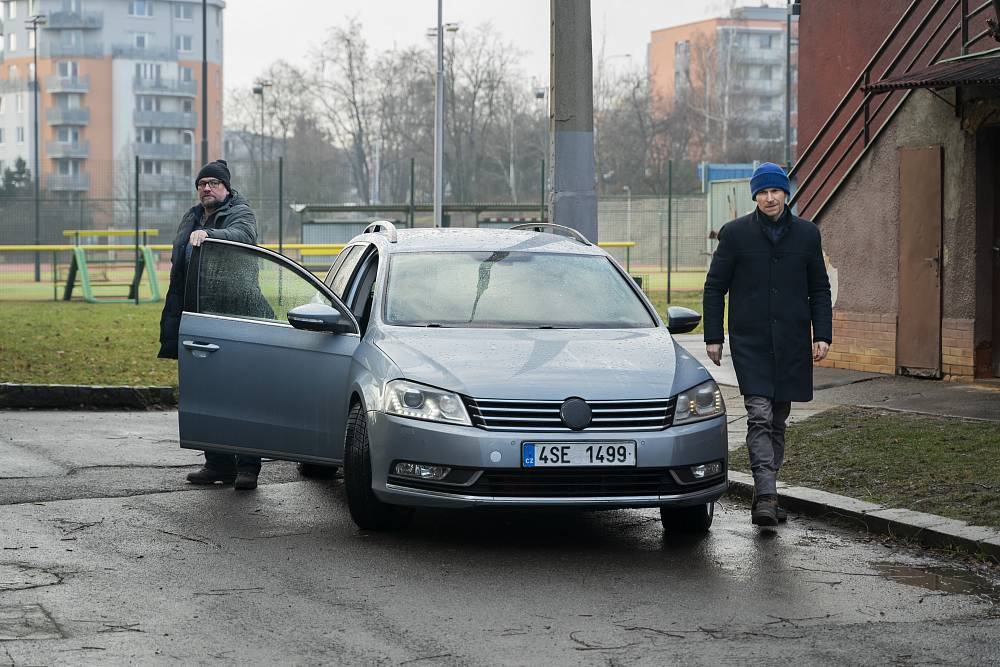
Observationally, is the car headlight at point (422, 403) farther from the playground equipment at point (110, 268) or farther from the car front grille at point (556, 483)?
the playground equipment at point (110, 268)

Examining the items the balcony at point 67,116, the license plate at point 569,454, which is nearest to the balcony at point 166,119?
the balcony at point 67,116

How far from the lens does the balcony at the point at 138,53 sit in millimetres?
114125

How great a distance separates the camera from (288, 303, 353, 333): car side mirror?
25.7ft

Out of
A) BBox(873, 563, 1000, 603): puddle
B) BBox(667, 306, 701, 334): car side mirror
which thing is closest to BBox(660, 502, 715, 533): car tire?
BBox(873, 563, 1000, 603): puddle

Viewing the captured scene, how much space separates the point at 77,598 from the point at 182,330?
9.57 feet

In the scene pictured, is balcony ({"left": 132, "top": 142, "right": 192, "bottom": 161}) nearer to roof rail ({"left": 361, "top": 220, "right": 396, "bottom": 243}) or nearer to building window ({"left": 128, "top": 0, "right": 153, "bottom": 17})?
building window ({"left": 128, "top": 0, "right": 153, "bottom": 17})

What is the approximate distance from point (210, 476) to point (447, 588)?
129 inches

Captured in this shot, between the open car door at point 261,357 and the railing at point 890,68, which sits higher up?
the railing at point 890,68

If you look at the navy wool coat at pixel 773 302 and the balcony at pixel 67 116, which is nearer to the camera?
the navy wool coat at pixel 773 302

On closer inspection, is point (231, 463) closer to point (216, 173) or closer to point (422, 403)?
point (216, 173)

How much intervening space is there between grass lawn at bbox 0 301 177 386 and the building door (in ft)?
22.0

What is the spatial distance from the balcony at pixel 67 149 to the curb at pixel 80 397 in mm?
101944

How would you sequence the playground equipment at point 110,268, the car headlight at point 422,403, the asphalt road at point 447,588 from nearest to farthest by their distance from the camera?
the asphalt road at point 447,588, the car headlight at point 422,403, the playground equipment at point 110,268

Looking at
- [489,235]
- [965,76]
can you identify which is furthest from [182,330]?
[965,76]
